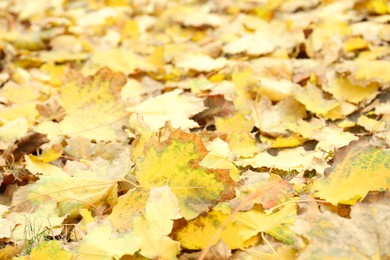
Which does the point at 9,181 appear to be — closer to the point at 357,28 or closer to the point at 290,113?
the point at 290,113

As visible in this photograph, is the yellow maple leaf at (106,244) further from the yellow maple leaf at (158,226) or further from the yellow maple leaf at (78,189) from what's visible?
the yellow maple leaf at (78,189)

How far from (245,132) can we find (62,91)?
0.58m

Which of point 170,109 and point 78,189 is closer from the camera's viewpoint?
point 78,189

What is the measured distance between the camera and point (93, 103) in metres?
1.48

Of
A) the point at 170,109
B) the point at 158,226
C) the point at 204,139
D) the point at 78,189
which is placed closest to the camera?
the point at 158,226

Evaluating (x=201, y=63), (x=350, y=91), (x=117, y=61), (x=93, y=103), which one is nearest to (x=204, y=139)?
(x=93, y=103)

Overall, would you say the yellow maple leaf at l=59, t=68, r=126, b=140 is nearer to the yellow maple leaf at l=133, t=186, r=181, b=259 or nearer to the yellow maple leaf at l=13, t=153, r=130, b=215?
the yellow maple leaf at l=13, t=153, r=130, b=215

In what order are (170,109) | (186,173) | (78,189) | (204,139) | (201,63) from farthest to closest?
(201,63)
(170,109)
(204,139)
(78,189)
(186,173)

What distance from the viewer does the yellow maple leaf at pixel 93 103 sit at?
1.45 m

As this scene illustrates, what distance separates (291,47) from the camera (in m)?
2.00

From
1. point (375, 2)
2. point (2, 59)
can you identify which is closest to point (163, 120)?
point (2, 59)

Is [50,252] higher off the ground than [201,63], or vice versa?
[50,252]

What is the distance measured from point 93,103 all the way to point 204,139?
425mm

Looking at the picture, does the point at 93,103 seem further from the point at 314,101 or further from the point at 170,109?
the point at 314,101
